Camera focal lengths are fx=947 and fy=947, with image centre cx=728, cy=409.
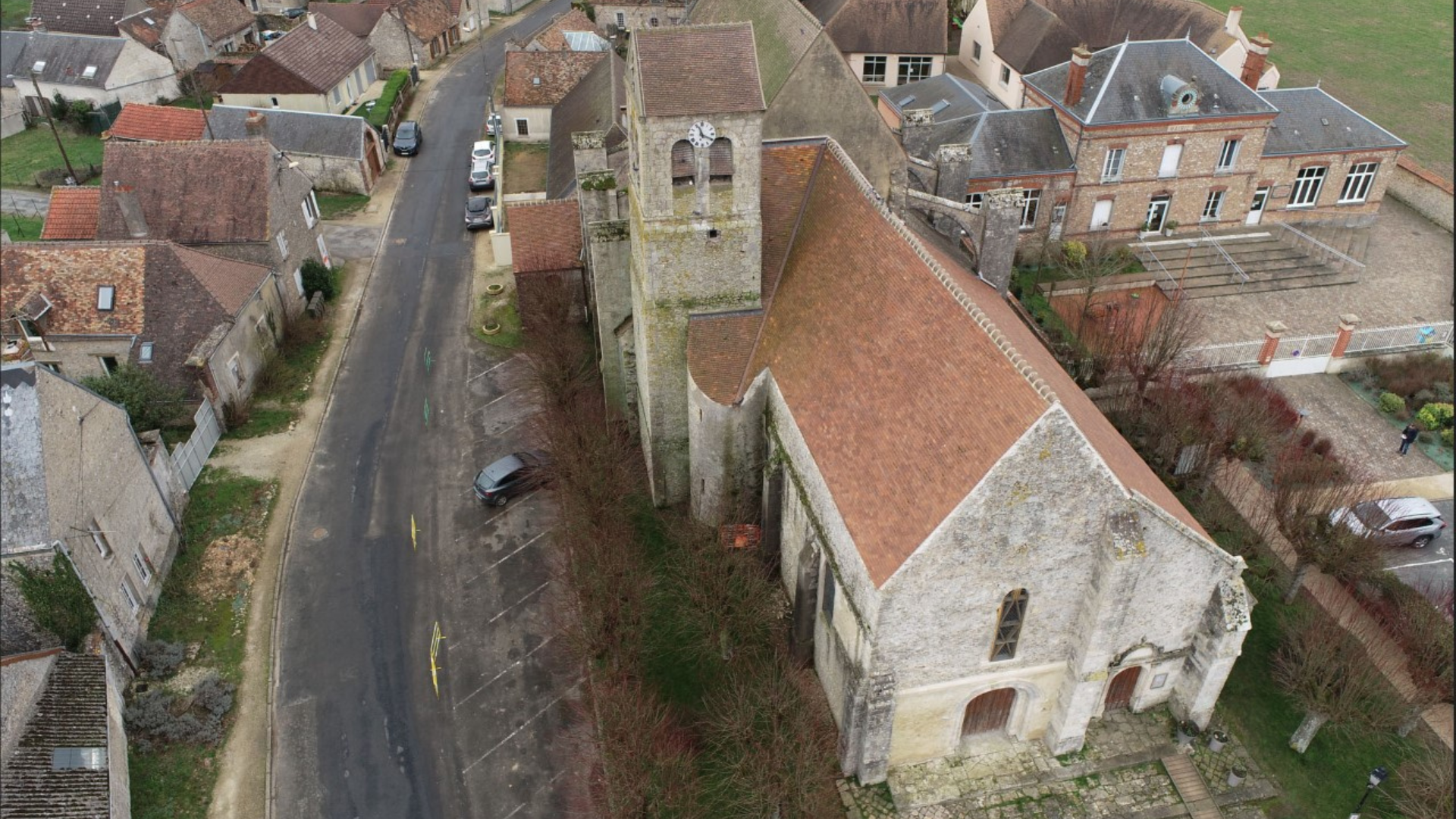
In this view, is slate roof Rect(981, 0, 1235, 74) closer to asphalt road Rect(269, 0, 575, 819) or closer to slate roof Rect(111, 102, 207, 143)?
asphalt road Rect(269, 0, 575, 819)

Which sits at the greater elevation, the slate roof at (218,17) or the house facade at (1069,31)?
the house facade at (1069,31)

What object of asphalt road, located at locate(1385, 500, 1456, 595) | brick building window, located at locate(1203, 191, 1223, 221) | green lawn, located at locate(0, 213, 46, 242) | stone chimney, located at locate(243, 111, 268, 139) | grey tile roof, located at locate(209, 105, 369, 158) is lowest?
asphalt road, located at locate(1385, 500, 1456, 595)

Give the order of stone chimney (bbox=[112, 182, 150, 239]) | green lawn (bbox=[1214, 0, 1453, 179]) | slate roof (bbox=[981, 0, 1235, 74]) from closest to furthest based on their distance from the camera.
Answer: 1. stone chimney (bbox=[112, 182, 150, 239])
2. slate roof (bbox=[981, 0, 1235, 74])
3. green lawn (bbox=[1214, 0, 1453, 179])

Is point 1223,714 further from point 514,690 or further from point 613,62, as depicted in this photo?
point 613,62

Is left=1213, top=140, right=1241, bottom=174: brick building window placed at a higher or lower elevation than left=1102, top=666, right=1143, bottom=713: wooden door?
higher

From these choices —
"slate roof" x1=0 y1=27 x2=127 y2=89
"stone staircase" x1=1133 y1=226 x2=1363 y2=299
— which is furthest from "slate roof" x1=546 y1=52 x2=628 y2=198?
"slate roof" x1=0 y1=27 x2=127 y2=89

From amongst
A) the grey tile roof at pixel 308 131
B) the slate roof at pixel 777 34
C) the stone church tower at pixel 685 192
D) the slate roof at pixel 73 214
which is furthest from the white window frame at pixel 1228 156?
the slate roof at pixel 73 214

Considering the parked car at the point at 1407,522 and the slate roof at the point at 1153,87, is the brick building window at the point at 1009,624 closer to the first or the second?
the parked car at the point at 1407,522

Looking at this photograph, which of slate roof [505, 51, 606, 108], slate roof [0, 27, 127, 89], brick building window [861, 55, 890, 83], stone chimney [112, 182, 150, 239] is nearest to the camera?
stone chimney [112, 182, 150, 239]
